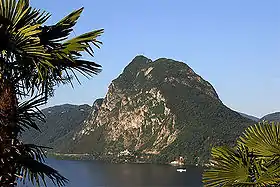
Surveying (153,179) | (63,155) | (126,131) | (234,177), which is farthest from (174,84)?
(234,177)

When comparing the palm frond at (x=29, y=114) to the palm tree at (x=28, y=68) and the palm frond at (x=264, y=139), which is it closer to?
the palm tree at (x=28, y=68)

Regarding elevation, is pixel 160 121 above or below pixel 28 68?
above

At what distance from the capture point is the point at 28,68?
3848 millimetres

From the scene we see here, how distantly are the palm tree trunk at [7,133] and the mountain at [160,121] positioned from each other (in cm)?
12568

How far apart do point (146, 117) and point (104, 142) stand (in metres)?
18.7

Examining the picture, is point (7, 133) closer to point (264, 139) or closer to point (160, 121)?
point (264, 139)

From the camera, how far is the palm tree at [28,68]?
3.48m

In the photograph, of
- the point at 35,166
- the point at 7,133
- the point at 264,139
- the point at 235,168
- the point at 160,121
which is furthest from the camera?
the point at 160,121

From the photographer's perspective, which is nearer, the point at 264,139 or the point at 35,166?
the point at 35,166

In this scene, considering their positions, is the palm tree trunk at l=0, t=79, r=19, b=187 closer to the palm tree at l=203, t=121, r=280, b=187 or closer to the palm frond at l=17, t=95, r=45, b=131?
the palm frond at l=17, t=95, r=45, b=131

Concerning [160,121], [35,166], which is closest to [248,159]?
[35,166]

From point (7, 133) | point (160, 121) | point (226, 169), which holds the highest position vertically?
point (160, 121)

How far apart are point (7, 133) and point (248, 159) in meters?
2.25

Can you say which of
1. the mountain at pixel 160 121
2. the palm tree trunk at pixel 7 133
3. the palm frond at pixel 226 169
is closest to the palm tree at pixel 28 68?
the palm tree trunk at pixel 7 133
